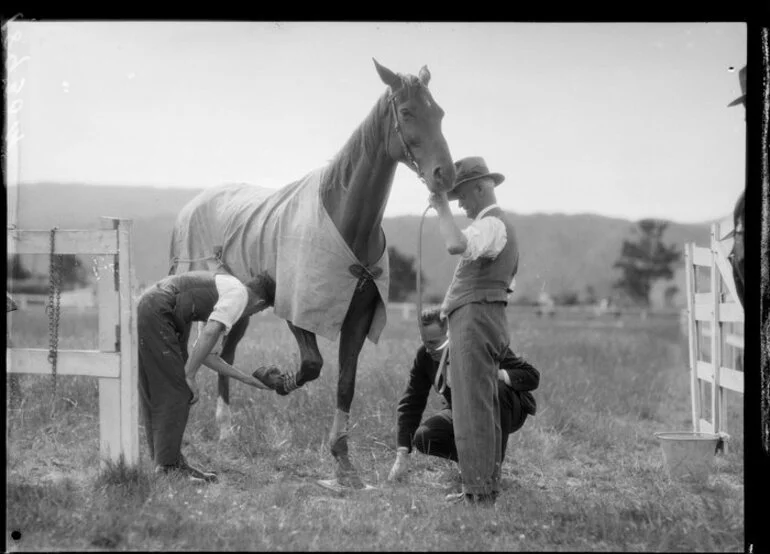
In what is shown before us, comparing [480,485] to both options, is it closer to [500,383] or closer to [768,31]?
[500,383]

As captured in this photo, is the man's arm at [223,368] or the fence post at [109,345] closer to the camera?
the fence post at [109,345]

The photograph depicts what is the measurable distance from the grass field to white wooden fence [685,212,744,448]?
29 cm

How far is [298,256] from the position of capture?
17.0ft

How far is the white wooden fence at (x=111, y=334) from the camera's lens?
475 cm

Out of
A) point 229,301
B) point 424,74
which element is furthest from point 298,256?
point 424,74

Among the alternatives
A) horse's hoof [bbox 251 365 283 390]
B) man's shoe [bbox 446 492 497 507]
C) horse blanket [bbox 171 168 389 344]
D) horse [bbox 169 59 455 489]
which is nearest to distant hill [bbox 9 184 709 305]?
horse blanket [bbox 171 168 389 344]

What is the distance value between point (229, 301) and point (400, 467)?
1.57m

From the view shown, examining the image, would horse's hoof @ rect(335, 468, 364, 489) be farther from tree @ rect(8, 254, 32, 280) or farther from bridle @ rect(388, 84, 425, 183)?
tree @ rect(8, 254, 32, 280)

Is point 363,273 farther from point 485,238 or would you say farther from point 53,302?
point 53,302

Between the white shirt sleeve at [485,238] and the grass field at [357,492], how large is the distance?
1398 mm

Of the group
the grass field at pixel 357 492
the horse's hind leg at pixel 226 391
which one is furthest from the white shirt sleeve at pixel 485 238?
the horse's hind leg at pixel 226 391

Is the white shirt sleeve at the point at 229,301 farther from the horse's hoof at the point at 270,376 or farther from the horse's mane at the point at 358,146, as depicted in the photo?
the horse's mane at the point at 358,146

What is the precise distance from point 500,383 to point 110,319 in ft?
7.81

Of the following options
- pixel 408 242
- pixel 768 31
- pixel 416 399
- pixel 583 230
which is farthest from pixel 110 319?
pixel 583 230
